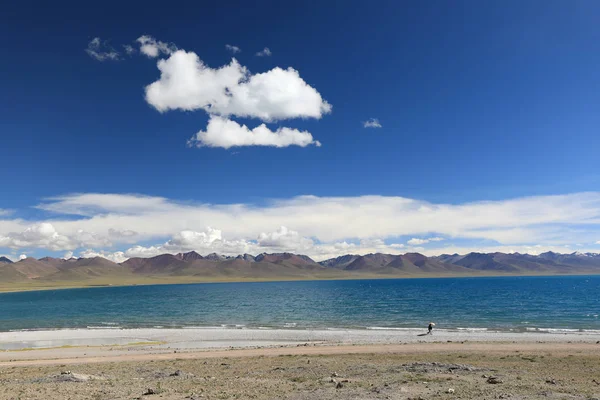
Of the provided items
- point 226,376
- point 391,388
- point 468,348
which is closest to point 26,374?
point 226,376

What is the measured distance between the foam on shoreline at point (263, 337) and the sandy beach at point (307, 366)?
13cm

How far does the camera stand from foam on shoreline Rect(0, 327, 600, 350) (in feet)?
135

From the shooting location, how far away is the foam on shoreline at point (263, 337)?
135 feet

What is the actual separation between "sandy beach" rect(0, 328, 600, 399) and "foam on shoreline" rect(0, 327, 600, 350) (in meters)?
0.13

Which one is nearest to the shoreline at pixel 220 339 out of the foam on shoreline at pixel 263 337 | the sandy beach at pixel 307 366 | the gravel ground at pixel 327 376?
the foam on shoreline at pixel 263 337

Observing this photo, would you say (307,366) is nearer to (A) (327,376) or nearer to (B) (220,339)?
(A) (327,376)

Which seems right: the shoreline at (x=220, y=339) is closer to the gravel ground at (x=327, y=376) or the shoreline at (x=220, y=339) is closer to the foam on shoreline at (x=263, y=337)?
the foam on shoreline at (x=263, y=337)

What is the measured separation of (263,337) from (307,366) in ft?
68.8

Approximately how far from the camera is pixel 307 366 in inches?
1035

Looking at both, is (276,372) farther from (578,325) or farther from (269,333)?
(578,325)

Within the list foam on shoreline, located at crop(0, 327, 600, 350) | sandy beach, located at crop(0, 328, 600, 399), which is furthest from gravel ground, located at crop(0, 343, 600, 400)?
foam on shoreline, located at crop(0, 327, 600, 350)

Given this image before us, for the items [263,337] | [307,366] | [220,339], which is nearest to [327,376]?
[307,366]

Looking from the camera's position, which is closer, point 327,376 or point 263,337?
point 327,376

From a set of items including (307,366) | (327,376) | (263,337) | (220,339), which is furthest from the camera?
(263,337)
